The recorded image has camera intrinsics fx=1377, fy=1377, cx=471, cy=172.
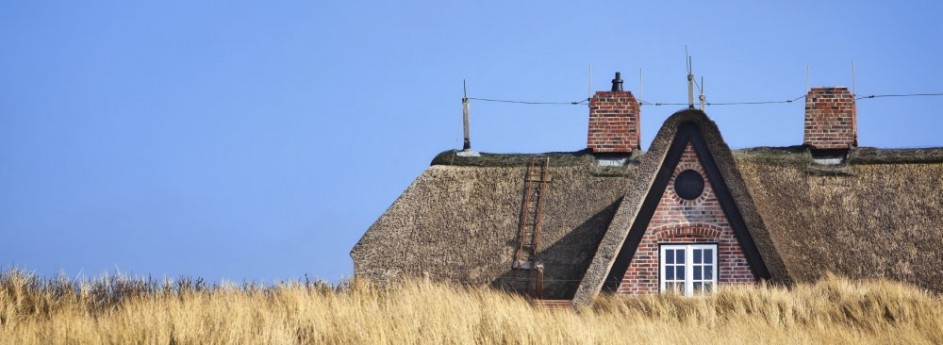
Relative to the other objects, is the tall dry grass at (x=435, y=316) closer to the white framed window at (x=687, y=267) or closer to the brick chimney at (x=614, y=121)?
the white framed window at (x=687, y=267)

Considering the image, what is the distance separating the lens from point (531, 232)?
73.8ft

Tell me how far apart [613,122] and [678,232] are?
3.91 m

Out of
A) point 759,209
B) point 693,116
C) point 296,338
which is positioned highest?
point 693,116

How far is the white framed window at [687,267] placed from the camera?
20109mm

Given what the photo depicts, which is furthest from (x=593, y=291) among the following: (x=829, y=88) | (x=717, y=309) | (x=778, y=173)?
(x=829, y=88)

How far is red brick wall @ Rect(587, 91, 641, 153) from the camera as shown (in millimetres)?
23500

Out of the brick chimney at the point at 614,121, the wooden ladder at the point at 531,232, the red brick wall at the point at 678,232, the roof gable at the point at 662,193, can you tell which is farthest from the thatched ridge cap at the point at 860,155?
the wooden ladder at the point at 531,232

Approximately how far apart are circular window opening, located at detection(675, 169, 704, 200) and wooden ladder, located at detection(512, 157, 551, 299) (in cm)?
256

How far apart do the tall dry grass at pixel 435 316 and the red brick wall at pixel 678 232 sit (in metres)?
0.93

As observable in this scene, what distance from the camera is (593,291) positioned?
19422mm

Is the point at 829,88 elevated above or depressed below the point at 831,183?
above

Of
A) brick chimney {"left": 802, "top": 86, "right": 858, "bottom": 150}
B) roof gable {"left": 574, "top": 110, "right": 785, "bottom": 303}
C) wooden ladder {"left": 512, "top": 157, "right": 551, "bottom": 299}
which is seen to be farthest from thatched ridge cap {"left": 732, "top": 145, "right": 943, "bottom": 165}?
wooden ladder {"left": 512, "top": 157, "right": 551, "bottom": 299}

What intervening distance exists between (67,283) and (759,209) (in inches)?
379

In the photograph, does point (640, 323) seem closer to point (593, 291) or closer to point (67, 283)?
point (593, 291)
